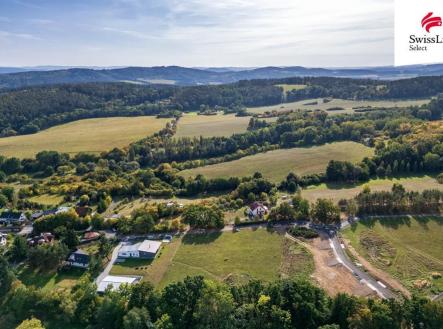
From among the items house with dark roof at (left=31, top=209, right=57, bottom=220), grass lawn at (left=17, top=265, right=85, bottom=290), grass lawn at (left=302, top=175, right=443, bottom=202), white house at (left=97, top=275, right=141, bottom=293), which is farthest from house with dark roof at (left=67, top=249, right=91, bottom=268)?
grass lawn at (left=302, top=175, right=443, bottom=202)

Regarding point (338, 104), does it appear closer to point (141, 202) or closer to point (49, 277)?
point (141, 202)

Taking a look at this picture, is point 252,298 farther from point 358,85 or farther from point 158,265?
point 358,85

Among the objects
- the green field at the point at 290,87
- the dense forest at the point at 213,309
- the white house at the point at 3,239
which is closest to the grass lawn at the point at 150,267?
the dense forest at the point at 213,309

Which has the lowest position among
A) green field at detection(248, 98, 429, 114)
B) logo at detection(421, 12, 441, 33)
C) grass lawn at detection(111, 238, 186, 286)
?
grass lawn at detection(111, 238, 186, 286)

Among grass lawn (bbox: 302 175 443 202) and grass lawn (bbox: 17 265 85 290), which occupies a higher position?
grass lawn (bbox: 302 175 443 202)

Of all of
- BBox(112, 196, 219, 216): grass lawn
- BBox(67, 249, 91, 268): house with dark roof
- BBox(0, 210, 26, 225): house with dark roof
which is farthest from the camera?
A: BBox(112, 196, 219, 216): grass lawn

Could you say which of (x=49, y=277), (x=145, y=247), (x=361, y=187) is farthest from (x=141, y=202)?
(x=361, y=187)

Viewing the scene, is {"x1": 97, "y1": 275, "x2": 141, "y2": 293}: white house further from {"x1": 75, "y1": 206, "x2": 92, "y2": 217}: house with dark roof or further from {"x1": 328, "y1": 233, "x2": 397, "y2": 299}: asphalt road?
{"x1": 328, "y1": 233, "x2": 397, "y2": 299}: asphalt road
